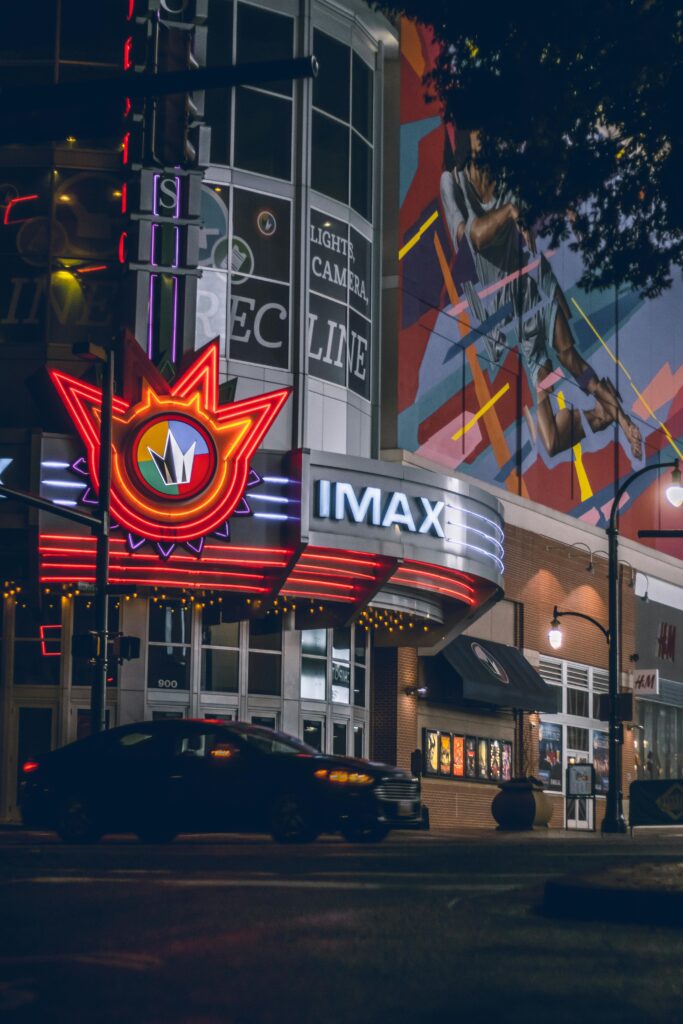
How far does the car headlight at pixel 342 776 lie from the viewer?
22.9m

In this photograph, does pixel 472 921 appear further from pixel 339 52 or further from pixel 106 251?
pixel 339 52

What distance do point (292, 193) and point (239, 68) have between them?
1250 inches

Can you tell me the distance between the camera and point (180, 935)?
9.84 m

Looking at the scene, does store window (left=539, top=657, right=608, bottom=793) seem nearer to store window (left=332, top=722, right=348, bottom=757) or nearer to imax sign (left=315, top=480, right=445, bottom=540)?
store window (left=332, top=722, right=348, bottom=757)

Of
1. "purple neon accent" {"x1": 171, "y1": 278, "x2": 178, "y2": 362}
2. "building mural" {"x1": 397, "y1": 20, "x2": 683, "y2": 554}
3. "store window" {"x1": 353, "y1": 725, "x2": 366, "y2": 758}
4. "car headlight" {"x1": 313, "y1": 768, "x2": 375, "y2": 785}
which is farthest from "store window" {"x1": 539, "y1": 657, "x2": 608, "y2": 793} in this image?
"car headlight" {"x1": 313, "y1": 768, "x2": 375, "y2": 785}

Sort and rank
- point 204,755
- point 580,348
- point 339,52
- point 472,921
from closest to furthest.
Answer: point 472,921 < point 204,755 < point 339,52 < point 580,348

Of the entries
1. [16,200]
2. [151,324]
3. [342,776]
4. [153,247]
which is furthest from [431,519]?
[342,776]

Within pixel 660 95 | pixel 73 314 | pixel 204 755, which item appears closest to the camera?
pixel 660 95

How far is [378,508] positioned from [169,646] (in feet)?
19.4

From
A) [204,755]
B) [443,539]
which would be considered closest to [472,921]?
[204,755]

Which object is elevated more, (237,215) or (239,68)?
(237,215)

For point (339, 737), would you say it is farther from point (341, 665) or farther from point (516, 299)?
point (516, 299)

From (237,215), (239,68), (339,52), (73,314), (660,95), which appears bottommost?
(239,68)

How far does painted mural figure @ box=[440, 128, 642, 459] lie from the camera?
47406 mm
